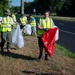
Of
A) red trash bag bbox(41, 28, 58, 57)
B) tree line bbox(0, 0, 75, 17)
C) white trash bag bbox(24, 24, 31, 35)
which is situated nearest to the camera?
red trash bag bbox(41, 28, 58, 57)

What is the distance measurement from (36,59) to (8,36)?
5.16ft

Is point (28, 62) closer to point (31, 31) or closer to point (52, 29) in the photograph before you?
point (52, 29)

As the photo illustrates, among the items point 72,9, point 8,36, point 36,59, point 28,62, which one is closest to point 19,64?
point 28,62

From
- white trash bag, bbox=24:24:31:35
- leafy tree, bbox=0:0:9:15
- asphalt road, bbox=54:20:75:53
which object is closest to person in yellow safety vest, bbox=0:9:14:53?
asphalt road, bbox=54:20:75:53

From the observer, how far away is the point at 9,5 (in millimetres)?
20859

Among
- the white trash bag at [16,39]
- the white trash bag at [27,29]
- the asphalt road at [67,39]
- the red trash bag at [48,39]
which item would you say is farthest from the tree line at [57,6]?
the red trash bag at [48,39]

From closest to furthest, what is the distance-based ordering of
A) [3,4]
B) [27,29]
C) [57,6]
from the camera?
[3,4] < [27,29] < [57,6]

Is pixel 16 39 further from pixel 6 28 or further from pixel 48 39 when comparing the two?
pixel 48 39

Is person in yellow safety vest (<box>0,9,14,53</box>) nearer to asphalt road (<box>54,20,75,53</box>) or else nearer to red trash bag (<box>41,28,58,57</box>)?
red trash bag (<box>41,28,58,57</box>)

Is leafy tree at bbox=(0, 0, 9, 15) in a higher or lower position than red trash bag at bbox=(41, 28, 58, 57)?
higher

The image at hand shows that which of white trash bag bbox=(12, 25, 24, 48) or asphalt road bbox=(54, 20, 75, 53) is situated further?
asphalt road bbox=(54, 20, 75, 53)

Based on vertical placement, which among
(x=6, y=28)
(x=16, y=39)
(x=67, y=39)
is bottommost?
(x=67, y=39)

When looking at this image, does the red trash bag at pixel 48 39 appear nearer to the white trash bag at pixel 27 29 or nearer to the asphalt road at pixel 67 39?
the asphalt road at pixel 67 39

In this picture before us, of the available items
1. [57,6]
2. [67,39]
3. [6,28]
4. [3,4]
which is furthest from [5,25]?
[57,6]
